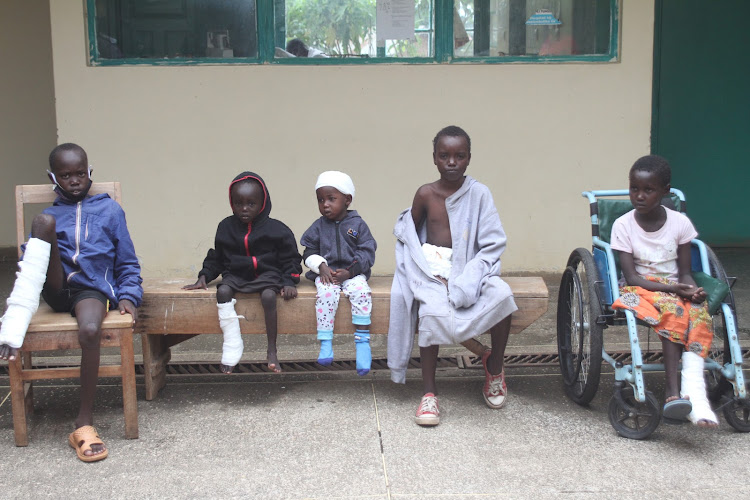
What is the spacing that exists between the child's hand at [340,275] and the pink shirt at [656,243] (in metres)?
1.33

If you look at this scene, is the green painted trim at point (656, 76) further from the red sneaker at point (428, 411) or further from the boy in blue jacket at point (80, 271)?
the boy in blue jacket at point (80, 271)

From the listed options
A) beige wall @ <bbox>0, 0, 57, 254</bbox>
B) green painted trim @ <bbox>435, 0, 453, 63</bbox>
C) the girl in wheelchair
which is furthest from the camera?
beige wall @ <bbox>0, 0, 57, 254</bbox>

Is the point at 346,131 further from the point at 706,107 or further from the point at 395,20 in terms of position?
the point at 706,107

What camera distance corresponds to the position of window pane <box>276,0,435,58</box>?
20.0 ft

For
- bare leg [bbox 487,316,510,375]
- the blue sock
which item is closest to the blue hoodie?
the blue sock

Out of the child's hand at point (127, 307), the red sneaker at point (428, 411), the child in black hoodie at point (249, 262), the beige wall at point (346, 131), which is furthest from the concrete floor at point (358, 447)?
the beige wall at point (346, 131)

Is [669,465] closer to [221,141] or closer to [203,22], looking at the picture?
[221,141]

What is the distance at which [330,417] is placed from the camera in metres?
3.72

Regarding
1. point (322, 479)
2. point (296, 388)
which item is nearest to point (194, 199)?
point (296, 388)

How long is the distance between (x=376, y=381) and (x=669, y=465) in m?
1.61

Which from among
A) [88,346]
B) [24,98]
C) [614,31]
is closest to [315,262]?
[88,346]

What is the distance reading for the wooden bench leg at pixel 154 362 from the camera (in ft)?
12.8

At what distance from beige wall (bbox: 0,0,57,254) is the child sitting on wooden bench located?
4.92 m

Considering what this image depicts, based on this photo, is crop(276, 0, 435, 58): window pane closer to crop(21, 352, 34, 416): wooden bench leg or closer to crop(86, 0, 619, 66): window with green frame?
crop(86, 0, 619, 66): window with green frame
